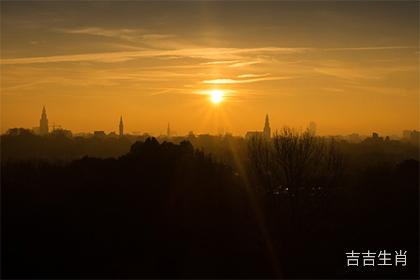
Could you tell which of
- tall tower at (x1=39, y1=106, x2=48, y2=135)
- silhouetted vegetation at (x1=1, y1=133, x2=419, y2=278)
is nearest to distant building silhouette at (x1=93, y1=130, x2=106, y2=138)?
tall tower at (x1=39, y1=106, x2=48, y2=135)

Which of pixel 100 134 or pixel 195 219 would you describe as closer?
pixel 195 219

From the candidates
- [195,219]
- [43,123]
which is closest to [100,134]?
[43,123]

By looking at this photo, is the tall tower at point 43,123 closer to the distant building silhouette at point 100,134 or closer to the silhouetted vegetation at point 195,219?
the distant building silhouette at point 100,134

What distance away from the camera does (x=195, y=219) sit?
23094mm

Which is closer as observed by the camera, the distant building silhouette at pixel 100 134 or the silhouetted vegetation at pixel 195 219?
the silhouetted vegetation at pixel 195 219

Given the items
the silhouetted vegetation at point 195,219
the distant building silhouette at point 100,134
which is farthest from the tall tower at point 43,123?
the silhouetted vegetation at point 195,219

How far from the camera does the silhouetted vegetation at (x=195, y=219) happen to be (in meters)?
18.0

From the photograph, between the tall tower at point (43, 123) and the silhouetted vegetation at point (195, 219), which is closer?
the silhouetted vegetation at point (195, 219)

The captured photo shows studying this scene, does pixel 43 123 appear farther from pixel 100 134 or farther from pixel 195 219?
pixel 195 219

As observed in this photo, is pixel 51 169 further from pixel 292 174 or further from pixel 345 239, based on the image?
pixel 345 239

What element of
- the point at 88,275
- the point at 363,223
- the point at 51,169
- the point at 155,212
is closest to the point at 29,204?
the point at 155,212

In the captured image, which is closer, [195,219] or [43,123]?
[195,219]

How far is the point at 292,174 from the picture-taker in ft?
81.9

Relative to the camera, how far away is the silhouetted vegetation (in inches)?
707
